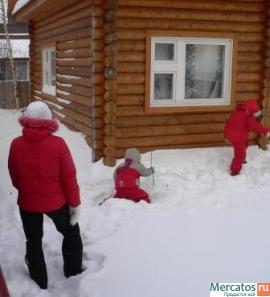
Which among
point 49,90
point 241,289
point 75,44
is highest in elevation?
point 75,44

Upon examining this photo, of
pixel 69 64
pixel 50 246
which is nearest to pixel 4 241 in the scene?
pixel 50 246

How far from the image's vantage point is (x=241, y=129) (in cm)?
841

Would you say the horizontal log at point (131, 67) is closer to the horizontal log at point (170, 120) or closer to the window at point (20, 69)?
the horizontal log at point (170, 120)

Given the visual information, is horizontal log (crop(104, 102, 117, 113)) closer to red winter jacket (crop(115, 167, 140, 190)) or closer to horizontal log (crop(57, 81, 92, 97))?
horizontal log (crop(57, 81, 92, 97))

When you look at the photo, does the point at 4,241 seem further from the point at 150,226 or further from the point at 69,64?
the point at 69,64

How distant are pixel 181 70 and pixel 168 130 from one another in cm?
116

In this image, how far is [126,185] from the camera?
6.94 meters

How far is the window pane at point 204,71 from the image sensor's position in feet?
30.7

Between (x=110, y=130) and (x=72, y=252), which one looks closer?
(x=72, y=252)

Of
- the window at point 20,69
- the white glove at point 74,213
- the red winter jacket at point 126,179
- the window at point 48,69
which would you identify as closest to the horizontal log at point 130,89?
the red winter jacket at point 126,179

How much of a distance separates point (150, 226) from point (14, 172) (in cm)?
208

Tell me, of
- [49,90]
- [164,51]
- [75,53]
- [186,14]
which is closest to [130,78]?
[164,51]

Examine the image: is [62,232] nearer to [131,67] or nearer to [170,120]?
[131,67]

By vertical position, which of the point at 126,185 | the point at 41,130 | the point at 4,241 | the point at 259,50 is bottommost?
the point at 4,241
